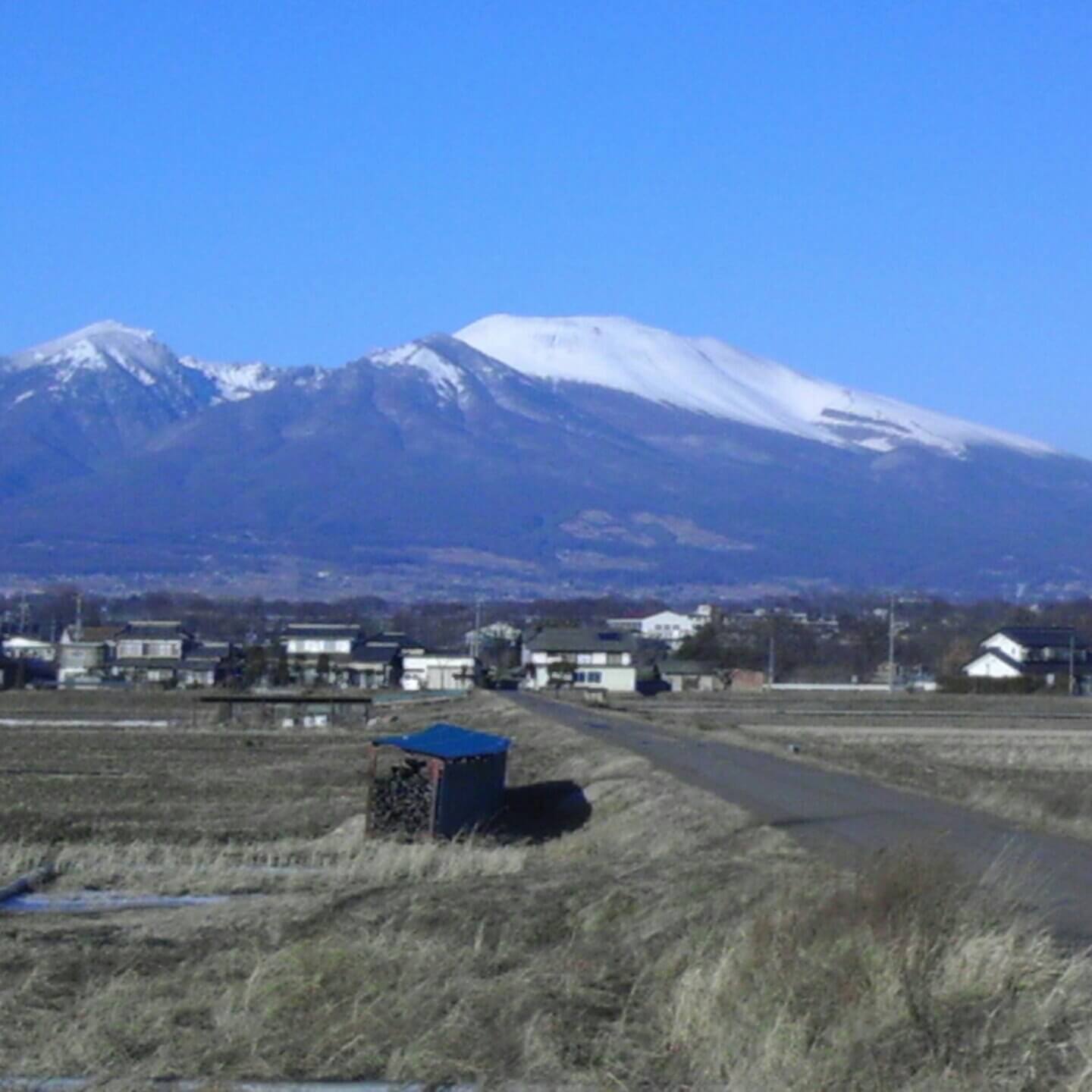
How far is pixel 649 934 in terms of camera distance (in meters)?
10.4

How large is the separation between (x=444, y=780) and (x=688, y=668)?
85.4 metres

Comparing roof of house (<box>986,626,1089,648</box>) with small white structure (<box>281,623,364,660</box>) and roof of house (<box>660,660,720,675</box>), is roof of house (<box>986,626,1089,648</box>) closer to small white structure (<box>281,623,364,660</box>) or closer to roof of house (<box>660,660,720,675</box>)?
roof of house (<box>660,660,720,675</box>)

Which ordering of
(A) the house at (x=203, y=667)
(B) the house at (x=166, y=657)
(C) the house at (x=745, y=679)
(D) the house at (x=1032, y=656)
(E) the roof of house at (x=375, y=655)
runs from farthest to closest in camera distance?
(E) the roof of house at (x=375, y=655)
(C) the house at (x=745, y=679)
(D) the house at (x=1032, y=656)
(B) the house at (x=166, y=657)
(A) the house at (x=203, y=667)

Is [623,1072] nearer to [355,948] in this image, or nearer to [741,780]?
[355,948]

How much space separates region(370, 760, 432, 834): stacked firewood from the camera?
2278cm

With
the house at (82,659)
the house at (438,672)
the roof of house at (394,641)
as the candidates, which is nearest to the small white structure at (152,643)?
the house at (82,659)

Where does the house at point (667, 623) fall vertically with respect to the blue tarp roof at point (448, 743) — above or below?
above

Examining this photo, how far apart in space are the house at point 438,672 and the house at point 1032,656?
81.3ft

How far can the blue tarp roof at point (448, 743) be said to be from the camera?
966 inches

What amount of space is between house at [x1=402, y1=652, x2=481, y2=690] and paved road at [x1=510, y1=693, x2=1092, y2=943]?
184 ft

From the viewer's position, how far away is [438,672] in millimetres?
100375

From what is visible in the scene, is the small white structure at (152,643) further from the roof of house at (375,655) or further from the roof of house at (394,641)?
the roof of house at (394,641)

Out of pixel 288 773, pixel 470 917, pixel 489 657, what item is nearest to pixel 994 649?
pixel 489 657

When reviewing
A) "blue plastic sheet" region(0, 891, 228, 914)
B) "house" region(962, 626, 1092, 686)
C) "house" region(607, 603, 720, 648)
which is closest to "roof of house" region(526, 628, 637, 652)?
"house" region(962, 626, 1092, 686)
